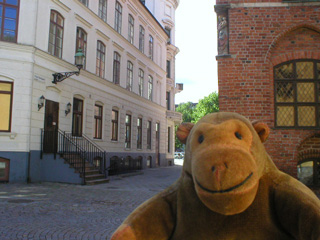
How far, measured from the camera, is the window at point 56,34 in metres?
14.0

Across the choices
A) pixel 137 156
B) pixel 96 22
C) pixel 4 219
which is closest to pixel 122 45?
pixel 96 22

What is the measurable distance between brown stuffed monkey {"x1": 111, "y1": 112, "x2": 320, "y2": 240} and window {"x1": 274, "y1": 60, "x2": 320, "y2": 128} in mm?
6085

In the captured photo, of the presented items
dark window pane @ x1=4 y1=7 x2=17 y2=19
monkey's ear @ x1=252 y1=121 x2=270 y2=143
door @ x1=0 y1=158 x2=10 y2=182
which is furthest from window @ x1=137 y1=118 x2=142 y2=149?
monkey's ear @ x1=252 y1=121 x2=270 y2=143

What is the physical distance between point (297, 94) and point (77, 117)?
11.4 m

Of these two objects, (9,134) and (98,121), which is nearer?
(9,134)

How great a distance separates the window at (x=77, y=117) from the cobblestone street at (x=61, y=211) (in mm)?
4568

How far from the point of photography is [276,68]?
768 centimetres

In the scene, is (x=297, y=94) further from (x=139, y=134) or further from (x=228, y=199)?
(x=139, y=134)

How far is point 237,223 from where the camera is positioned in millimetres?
1792

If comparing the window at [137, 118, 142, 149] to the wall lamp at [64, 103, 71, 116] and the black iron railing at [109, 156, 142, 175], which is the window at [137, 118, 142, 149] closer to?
the black iron railing at [109, 156, 142, 175]

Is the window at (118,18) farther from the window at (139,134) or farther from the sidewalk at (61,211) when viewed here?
the sidewalk at (61,211)

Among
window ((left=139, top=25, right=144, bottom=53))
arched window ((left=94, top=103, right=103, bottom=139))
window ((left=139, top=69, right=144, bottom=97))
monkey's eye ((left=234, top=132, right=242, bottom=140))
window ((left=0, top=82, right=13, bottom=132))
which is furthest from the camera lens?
window ((left=139, top=25, right=144, bottom=53))

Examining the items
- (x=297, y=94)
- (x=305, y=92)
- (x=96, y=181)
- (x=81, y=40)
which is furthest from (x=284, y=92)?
(x=81, y=40)

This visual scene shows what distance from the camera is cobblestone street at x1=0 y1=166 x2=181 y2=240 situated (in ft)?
17.3
